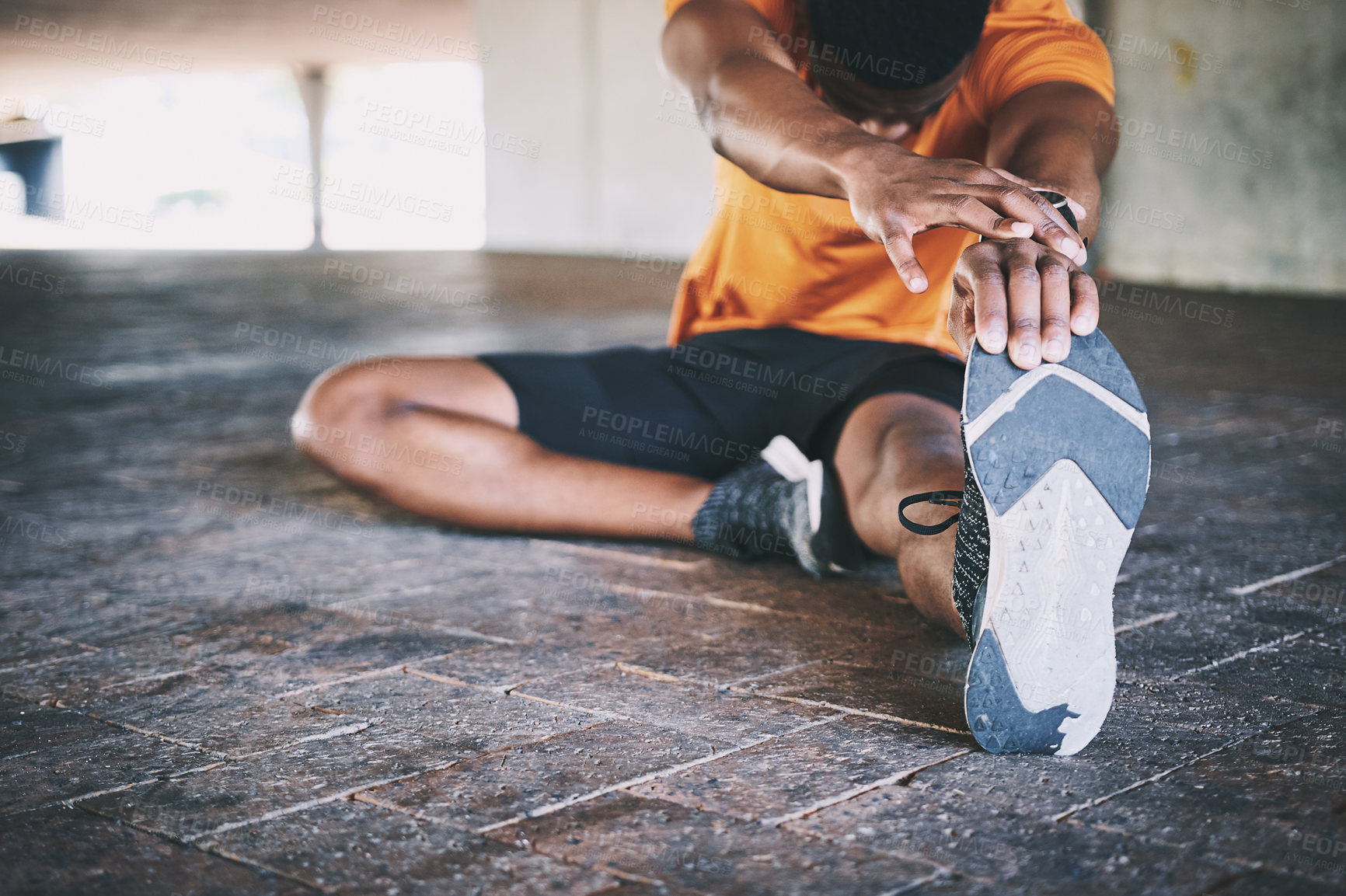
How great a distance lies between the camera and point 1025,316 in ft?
3.66

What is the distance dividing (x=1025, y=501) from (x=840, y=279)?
1.01 metres

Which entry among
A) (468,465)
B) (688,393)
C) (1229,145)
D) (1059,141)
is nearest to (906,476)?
(1059,141)

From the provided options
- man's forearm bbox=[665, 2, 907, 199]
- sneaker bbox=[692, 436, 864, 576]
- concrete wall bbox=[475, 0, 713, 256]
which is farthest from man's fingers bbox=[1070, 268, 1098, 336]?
concrete wall bbox=[475, 0, 713, 256]

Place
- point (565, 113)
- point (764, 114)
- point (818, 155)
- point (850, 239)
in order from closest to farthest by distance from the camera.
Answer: point (818, 155) < point (764, 114) < point (850, 239) < point (565, 113)

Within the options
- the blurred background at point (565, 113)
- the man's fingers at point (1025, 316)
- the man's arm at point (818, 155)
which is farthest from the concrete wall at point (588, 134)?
the man's fingers at point (1025, 316)

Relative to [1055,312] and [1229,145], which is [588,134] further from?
[1055,312]

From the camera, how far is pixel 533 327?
5602 mm

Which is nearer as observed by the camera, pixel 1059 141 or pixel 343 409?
pixel 1059 141

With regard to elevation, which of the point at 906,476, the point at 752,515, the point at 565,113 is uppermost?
the point at 565,113

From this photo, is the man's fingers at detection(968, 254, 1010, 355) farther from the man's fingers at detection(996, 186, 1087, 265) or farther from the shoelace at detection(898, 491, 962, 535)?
the shoelace at detection(898, 491, 962, 535)

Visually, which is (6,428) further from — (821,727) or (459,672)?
(821,727)

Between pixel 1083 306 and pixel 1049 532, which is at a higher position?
pixel 1083 306

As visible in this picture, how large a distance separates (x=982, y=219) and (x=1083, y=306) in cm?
14

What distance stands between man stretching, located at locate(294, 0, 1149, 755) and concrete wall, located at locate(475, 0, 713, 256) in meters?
8.69
